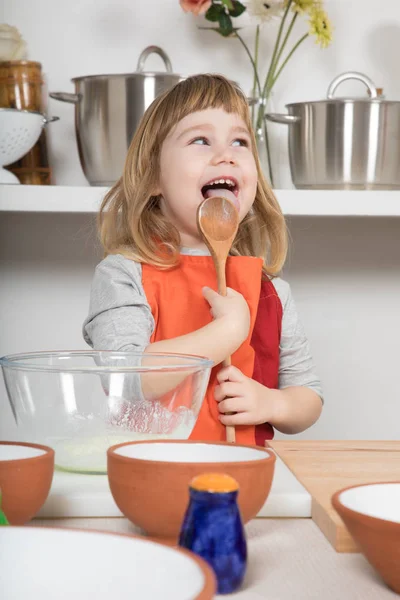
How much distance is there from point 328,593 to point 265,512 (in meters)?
0.16

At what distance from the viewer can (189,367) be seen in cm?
69

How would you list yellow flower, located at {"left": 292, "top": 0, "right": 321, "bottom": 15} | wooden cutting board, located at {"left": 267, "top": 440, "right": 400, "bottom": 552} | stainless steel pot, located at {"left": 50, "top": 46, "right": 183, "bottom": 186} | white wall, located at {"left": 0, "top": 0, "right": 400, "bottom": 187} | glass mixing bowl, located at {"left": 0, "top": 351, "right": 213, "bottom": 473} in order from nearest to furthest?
wooden cutting board, located at {"left": 267, "top": 440, "right": 400, "bottom": 552}
glass mixing bowl, located at {"left": 0, "top": 351, "right": 213, "bottom": 473}
stainless steel pot, located at {"left": 50, "top": 46, "right": 183, "bottom": 186}
yellow flower, located at {"left": 292, "top": 0, "right": 321, "bottom": 15}
white wall, located at {"left": 0, "top": 0, "right": 400, "bottom": 187}

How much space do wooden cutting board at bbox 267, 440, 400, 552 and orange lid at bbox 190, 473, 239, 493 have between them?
13 cm

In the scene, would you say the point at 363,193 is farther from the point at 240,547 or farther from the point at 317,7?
the point at 240,547

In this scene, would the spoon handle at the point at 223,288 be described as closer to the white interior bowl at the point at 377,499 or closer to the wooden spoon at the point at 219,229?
the wooden spoon at the point at 219,229

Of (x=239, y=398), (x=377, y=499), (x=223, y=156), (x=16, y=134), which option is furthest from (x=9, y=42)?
(x=377, y=499)

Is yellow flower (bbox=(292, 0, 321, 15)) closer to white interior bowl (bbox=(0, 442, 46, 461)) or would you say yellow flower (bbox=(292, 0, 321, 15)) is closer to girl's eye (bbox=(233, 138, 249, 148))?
girl's eye (bbox=(233, 138, 249, 148))

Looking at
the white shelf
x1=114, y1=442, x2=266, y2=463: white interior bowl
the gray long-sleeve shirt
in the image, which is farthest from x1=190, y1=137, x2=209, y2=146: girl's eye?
x1=114, y1=442, x2=266, y2=463: white interior bowl

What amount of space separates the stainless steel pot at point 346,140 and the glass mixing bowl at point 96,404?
42.5 inches

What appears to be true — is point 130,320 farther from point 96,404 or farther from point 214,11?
point 214,11

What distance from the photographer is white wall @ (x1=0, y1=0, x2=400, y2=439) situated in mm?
1974

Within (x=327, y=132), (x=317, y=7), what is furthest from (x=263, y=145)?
(x=317, y=7)

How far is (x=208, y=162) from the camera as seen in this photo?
1.30 m

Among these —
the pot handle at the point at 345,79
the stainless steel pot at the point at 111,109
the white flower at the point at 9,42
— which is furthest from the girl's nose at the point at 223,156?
the white flower at the point at 9,42
